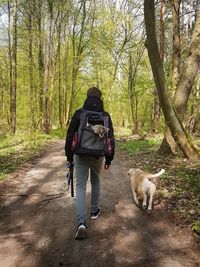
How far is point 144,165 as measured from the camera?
10.3m

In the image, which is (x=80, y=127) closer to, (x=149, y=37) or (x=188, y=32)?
(x=149, y=37)

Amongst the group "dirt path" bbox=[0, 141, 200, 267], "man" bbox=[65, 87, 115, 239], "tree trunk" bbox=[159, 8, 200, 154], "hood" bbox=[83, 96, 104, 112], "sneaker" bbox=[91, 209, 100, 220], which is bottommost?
"dirt path" bbox=[0, 141, 200, 267]

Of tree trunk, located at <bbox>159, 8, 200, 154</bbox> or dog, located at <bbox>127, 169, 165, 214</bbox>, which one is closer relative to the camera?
dog, located at <bbox>127, 169, 165, 214</bbox>

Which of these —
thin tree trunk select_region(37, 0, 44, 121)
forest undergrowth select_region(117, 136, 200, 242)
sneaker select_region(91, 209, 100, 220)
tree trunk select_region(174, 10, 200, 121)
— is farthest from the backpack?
thin tree trunk select_region(37, 0, 44, 121)

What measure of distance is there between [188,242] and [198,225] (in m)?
0.48

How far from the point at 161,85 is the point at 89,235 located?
15.3 ft

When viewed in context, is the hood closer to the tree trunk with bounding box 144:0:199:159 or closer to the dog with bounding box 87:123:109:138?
the dog with bounding box 87:123:109:138

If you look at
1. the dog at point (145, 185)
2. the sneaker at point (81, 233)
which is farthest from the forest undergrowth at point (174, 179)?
the sneaker at point (81, 233)

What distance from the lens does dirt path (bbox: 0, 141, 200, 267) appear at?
435 cm

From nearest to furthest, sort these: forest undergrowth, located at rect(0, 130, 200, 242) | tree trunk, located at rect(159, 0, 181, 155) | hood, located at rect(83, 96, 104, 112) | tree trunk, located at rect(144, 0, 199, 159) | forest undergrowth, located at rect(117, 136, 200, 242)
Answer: hood, located at rect(83, 96, 104, 112) < forest undergrowth, located at rect(117, 136, 200, 242) < forest undergrowth, located at rect(0, 130, 200, 242) < tree trunk, located at rect(144, 0, 199, 159) < tree trunk, located at rect(159, 0, 181, 155)

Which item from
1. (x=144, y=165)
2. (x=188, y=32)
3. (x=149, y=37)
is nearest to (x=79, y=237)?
(x=149, y=37)

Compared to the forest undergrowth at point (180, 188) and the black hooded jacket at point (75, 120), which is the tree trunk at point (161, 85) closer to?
the forest undergrowth at point (180, 188)

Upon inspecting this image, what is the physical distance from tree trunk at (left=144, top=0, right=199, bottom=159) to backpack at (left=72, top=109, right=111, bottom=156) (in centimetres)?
301

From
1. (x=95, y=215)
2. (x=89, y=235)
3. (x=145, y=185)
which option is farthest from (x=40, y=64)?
(x=89, y=235)
